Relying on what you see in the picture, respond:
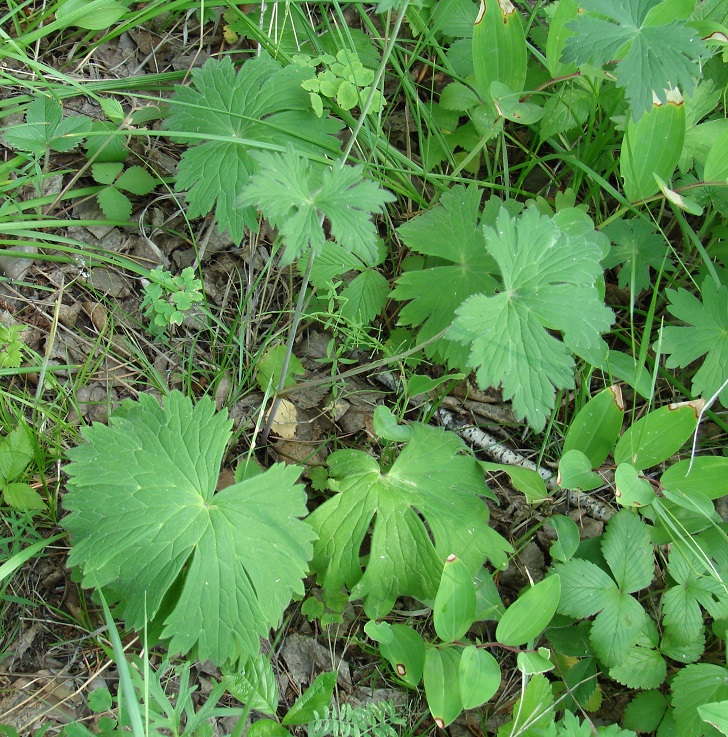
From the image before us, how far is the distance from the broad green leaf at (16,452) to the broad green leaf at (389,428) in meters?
1.07

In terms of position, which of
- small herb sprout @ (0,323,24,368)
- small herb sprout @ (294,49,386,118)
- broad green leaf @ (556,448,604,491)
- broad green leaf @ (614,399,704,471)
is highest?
small herb sprout @ (294,49,386,118)

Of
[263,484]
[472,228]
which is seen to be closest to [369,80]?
[472,228]

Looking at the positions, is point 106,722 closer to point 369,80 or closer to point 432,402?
point 432,402

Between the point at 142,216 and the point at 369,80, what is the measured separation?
97 centimetres

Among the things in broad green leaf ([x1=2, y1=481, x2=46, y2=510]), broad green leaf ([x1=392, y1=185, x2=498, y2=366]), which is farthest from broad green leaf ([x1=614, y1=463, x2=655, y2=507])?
broad green leaf ([x1=2, y1=481, x2=46, y2=510])

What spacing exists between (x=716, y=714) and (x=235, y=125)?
2258 mm

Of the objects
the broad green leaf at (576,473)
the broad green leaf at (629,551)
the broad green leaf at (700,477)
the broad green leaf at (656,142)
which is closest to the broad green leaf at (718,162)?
the broad green leaf at (656,142)

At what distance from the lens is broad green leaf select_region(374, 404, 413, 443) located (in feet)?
6.59

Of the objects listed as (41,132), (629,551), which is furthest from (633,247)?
(41,132)

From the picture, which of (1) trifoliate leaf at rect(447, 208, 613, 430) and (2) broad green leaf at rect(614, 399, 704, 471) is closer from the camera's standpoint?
(1) trifoliate leaf at rect(447, 208, 613, 430)

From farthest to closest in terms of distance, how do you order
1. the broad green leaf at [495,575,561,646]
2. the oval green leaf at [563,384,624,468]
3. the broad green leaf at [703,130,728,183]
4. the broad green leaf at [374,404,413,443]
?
the broad green leaf at [703,130,728,183], the oval green leaf at [563,384,624,468], the broad green leaf at [374,404,413,443], the broad green leaf at [495,575,561,646]

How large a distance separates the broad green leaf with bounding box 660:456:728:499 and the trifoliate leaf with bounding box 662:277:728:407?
1.01ft

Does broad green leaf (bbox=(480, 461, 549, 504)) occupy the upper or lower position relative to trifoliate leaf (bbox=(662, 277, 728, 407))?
lower

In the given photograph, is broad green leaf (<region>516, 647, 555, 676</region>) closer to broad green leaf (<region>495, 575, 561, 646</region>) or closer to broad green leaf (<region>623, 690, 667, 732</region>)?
broad green leaf (<region>495, 575, 561, 646</region>)
